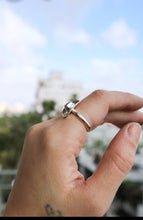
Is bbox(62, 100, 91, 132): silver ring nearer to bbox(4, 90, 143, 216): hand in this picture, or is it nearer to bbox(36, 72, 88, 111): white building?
bbox(4, 90, 143, 216): hand

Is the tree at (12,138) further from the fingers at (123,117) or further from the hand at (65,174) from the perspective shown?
the hand at (65,174)

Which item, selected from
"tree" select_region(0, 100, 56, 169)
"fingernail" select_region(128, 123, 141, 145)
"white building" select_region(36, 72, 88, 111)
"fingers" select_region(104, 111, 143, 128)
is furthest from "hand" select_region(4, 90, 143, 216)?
"white building" select_region(36, 72, 88, 111)

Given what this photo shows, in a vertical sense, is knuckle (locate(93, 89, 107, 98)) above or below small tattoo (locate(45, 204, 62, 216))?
above

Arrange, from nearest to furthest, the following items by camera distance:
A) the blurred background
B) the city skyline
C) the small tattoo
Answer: the small tattoo < the blurred background < the city skyline

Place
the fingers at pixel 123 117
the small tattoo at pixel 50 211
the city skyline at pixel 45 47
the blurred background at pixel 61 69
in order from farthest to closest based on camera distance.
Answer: the city skyline at pixel 45 47 → the blurred background at pixel 61 69 → the fingers at pixel 123 117 → the small tattoo at pixel 50 211

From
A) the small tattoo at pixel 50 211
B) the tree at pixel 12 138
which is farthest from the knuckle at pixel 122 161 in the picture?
the tree at pixel 12 138
